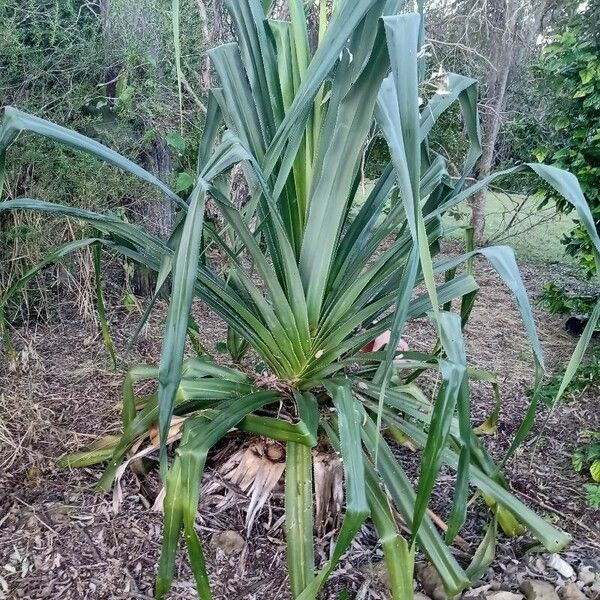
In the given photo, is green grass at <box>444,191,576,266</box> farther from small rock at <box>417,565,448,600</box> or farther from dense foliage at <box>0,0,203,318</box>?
small rock at <box>417,565,448,600</box>

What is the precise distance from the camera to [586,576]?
1199 mm

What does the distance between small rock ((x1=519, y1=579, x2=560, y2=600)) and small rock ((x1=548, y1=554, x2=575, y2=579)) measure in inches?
2.9

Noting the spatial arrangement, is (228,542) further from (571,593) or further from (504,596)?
(571,593)

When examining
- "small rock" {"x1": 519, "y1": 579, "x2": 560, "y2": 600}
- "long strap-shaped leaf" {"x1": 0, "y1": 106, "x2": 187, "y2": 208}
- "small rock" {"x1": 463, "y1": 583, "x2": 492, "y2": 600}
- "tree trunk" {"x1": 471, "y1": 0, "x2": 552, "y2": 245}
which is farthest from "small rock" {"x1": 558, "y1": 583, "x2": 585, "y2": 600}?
"tree trunk" {"x1": 471, "y1": 0, "x2": 552, "y2": 245}

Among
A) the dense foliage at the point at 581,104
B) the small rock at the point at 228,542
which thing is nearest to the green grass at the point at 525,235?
the dense foliage at the point at 581,104

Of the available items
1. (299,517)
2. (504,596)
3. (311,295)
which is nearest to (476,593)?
(504,596)

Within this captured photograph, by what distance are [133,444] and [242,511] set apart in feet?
1.05

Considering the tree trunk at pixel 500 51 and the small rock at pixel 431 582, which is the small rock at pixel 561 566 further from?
the tree trunk at pixel 500 51

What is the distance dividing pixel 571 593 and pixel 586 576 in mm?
79

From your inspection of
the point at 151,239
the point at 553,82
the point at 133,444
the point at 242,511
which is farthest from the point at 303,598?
the point at 553,82

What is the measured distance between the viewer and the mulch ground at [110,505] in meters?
1.14

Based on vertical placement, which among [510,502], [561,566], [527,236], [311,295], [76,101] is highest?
[76,101]

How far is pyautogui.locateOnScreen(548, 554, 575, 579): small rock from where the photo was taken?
1214mm

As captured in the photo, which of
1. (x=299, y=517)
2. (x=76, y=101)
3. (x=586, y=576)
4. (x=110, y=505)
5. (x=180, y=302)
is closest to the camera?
(x=180, y=302)
